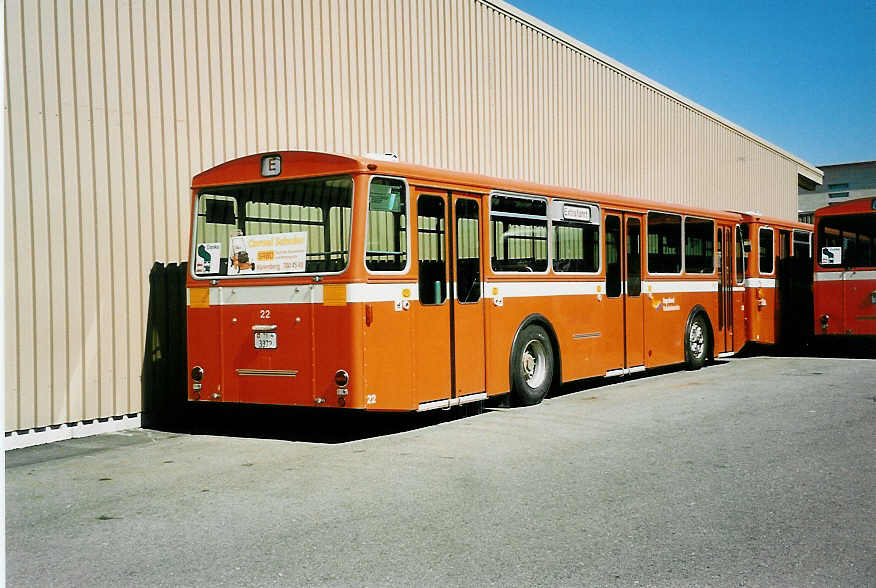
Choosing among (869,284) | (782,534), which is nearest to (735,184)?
(869,284)

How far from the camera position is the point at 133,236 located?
1023 centimetres

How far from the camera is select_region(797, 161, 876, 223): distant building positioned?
59.8 metres

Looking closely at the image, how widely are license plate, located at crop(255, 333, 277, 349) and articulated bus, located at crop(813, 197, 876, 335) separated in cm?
1245

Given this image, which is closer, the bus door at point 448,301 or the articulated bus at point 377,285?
the articulated bus at point 377,285

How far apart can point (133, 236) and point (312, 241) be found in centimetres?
258

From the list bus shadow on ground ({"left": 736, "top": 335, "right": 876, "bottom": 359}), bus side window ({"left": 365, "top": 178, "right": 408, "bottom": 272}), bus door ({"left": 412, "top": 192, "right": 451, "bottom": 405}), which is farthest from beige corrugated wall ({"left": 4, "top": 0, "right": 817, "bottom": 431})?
bus shadow on ground ({"left": 736, "top": 335, "right": 876, "bottom": 359})

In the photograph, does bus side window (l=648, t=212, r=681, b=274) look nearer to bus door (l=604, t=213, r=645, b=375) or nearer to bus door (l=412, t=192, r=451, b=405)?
bus door (l=604, t=213, r=645, b=375)

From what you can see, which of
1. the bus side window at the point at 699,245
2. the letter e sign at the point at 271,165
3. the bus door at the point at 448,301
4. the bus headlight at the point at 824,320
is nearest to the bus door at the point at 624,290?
the bus side window at the point at 699,245

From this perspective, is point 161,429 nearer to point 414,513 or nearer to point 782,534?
point 414,513

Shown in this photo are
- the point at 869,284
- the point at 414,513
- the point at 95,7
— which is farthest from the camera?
the point at 869,284

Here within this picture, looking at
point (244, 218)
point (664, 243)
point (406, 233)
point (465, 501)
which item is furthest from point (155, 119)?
point (664, 243)

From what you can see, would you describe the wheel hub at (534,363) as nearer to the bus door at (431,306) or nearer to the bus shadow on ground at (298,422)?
the bus shadow on ground at (298,422)

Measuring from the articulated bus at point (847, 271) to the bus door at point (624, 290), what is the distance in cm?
577

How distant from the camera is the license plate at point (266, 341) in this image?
29.7 feet
